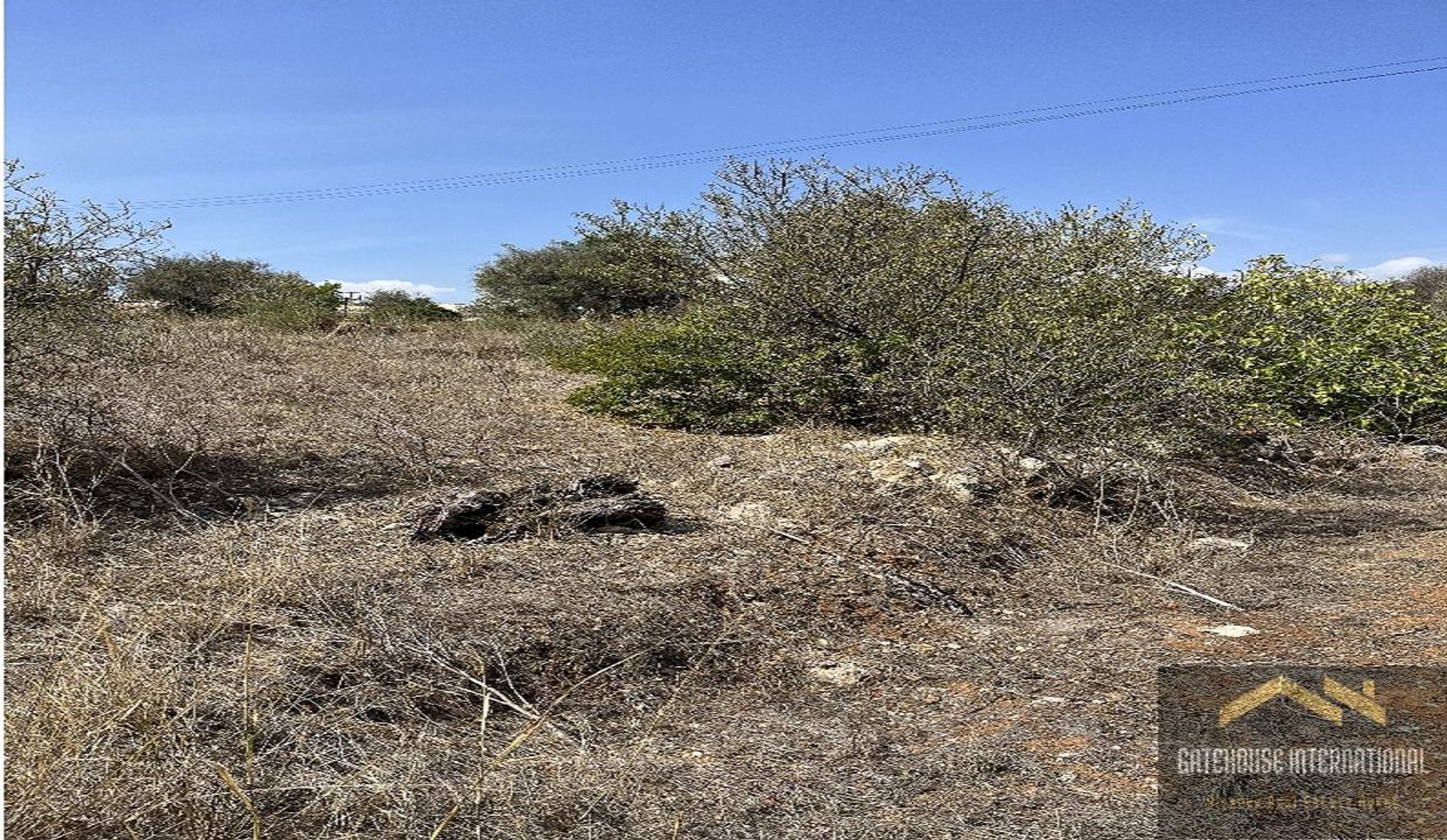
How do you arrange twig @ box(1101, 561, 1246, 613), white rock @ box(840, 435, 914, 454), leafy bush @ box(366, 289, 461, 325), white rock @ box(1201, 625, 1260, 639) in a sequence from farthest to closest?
leafy bush @ box(366, 289, 461, 325) → white rock @ box(840, 435, 914, 454) → twig @ box(1101, 561, 1246, 613) → white rock @ box(1201, 625, 1260, 639)

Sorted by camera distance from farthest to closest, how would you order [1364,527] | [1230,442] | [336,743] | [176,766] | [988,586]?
[1230,442] < [1364,527] < [988,586] < [336,743] < [176,766]

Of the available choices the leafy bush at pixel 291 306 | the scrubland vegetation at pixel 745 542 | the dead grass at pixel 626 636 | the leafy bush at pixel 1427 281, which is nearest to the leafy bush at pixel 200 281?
the leafy bush at pixel 291 306

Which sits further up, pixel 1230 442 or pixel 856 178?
pixel 856 178

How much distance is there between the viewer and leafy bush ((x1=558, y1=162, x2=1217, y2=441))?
8680mm

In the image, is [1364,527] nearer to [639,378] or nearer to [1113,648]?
[1113,648]

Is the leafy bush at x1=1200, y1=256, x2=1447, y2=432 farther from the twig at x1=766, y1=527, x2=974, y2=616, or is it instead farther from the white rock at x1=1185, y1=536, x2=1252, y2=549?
the twig at x1=766, y1=527, x2=974, y2=616

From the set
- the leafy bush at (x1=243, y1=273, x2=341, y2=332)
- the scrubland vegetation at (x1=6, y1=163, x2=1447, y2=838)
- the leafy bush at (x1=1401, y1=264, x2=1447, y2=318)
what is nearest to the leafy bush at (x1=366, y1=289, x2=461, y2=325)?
the leafy bush at (x1=243, y1=273, x2=341, y2=332)

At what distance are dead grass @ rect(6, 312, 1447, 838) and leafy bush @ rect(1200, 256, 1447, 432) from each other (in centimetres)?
190

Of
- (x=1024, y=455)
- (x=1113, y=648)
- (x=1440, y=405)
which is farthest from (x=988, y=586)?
(x=1440, y=405)

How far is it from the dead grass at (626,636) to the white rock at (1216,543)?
0.07m

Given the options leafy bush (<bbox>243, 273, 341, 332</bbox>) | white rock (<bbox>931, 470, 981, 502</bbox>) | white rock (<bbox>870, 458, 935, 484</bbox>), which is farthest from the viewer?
leafy bush (<bbox>243, 273, 341, 332</bbox>)

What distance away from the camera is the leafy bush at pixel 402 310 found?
20969 mm

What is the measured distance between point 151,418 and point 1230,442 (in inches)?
305

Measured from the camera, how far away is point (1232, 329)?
30.9ft
